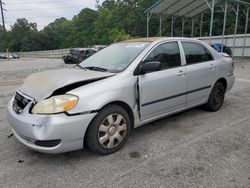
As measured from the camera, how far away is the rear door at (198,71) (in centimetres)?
406

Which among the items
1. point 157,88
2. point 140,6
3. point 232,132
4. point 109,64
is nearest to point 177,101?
point 157,88

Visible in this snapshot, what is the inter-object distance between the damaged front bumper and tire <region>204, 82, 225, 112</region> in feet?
8.90

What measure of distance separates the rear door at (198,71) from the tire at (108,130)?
147 cm

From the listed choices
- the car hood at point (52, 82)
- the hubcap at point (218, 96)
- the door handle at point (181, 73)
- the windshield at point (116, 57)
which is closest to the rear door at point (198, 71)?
the door handle at point (181, 73)

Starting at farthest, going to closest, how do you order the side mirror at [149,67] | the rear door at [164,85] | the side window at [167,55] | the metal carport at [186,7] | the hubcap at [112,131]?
the metal carport at [186,7] < the side window at [167,55] < the rear door at [164,85] < the side mirror at [149,67] < the hubcap at [112,131]

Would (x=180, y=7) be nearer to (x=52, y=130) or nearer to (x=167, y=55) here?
(x=167, y=55)

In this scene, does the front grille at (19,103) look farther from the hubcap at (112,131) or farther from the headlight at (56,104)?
the hubcap at (112,131)

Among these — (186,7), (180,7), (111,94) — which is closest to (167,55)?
(111,94)

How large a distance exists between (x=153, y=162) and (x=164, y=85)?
3.99 feet

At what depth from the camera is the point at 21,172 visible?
8.93ft

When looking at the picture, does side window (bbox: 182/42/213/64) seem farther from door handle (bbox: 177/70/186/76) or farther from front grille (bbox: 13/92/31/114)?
front grille (bbox: 13/92/31/114)

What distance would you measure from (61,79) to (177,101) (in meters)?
1.90

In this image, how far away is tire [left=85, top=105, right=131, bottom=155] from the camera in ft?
9.49

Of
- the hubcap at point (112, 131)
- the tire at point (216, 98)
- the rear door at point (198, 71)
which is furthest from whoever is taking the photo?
the tire at point (216, 98)
